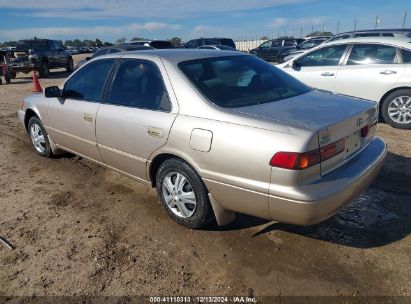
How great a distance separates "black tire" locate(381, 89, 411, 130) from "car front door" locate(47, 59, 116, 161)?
5.17 metres

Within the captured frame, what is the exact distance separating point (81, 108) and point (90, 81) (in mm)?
344

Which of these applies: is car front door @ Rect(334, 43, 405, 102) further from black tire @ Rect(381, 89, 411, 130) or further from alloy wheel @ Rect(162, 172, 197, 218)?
alloy wheel @ Rect(162, 172, 197, 218)

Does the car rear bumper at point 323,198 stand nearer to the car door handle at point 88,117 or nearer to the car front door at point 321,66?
the car door handle at point 88,117

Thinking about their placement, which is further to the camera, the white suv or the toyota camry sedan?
the white suv

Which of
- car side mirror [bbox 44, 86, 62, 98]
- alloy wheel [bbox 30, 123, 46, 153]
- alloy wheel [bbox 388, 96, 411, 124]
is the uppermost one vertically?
car side mirror [bbox 44, 86, 62, 98]

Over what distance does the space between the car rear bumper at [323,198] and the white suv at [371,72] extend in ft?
14.1

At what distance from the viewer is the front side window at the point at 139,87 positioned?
3420 millimetres

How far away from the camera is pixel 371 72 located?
269 inches

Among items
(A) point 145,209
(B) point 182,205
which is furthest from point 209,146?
(A) point 145,209

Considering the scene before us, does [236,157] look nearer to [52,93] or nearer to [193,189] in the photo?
[193,189]

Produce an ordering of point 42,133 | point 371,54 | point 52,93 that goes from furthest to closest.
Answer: point 371,54, point 42,133, point 52,93

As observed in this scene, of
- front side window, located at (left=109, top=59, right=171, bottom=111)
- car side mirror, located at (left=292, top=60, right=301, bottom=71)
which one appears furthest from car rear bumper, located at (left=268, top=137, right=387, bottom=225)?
car side mirror, located at (left=292, top=60, right=301, bottom=71)

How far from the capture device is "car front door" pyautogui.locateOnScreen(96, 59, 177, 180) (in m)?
3.35

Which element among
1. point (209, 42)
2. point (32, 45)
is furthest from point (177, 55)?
point (209, 42)
